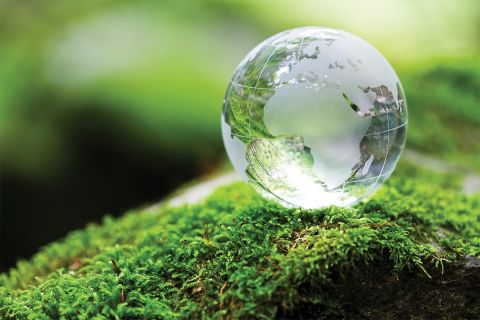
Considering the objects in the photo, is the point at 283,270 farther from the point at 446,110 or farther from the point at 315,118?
the point at 446,110

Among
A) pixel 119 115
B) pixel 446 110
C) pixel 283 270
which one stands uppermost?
pixel 119 115

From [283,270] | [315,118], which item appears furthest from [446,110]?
[283,270]

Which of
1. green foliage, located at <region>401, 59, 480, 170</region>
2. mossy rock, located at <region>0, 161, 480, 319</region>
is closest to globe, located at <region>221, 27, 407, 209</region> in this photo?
mossy rock, located at <region>0, 161, 480, 319</region>

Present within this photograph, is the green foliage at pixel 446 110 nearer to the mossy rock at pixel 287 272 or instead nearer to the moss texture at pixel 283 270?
the moss texture at pixel 283 270

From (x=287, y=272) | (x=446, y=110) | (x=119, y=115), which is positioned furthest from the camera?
(x=119, y=115)

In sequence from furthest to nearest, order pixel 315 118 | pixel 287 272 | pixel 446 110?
pixel 446 110 → pixel 315 118 → pixel 287 272

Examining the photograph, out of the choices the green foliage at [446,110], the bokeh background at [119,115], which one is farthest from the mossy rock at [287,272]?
the bokeh background at [119,115]

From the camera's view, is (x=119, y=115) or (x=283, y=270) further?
(x=119, y=115)

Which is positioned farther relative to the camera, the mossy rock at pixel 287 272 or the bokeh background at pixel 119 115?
the bokeh background at pixel 119 115
